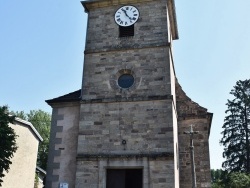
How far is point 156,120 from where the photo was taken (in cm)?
1324

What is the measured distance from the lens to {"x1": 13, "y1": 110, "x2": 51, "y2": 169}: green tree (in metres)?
35.7

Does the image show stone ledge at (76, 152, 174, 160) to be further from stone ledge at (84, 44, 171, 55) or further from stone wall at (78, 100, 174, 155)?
stone ledge at (84, 44, 171, 55)

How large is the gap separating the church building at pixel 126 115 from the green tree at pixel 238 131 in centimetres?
1837

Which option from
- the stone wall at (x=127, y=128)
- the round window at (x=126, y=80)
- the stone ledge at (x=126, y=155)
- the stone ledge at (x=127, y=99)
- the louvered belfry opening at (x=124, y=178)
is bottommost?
the louvered belfry opening at (x=124, y=178)

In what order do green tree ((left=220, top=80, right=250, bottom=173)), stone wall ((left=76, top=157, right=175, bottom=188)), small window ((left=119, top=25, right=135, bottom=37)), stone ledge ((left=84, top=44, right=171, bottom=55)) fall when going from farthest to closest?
1. green tree ((left=220, top=80, right=250, bottom=173))
2. small window ((left=119, top=25, right=135, bottom=37))
3. stone ledge ((left=84, top=44, right=171, bottom=55))
4. stone wall ((left=76, top=157, right=175, bottom=188))

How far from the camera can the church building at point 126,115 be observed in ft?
41.9

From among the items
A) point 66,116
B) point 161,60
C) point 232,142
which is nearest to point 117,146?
point 66,116

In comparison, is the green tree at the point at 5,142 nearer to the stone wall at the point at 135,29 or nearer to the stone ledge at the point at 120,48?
the stone ledge at the point at 120,48

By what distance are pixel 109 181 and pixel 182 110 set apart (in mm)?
5487

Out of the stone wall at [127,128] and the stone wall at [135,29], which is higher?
the stone wall at [135,29]

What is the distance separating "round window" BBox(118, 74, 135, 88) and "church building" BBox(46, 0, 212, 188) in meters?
0.05

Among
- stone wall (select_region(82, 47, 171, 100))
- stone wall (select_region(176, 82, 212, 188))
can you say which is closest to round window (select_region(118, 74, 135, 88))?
stone wall (select_region(82, 47, 171, 100))

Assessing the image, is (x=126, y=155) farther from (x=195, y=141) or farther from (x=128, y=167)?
(x=195, y=141)

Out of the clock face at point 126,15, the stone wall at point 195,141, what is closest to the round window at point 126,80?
the clock face at point 126,15
